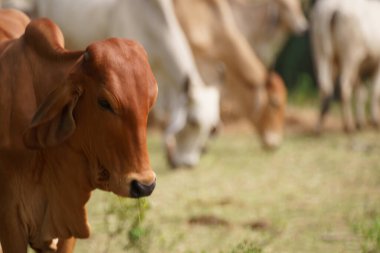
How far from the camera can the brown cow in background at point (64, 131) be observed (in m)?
3.12

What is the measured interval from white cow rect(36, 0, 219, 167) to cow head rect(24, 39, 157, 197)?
468 cm

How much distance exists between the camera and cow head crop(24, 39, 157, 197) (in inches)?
122

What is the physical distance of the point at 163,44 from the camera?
815cm

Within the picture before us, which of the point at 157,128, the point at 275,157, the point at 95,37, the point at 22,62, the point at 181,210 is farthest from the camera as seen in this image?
the point at 157,128

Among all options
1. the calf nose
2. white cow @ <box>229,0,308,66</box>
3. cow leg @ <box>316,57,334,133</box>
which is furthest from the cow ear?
white cow @ <box>229,0,308,66</box>

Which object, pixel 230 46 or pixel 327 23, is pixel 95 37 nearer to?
pixel 230 46

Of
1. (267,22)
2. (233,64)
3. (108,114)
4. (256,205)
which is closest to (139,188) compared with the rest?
(108,114)

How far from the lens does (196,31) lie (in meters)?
9.91

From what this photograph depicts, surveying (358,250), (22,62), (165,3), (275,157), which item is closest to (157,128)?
(275,157)

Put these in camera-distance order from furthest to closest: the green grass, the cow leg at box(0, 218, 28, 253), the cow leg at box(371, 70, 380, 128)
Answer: the cow leg at box(371, 70, 380, 128), the green grass, the cow leg at box(0, 218, 28, 253)

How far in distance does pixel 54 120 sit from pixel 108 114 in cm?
19

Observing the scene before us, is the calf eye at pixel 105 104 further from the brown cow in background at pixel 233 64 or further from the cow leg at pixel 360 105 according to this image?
the cow leg at pixel 360 105

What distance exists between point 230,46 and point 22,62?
6644 millimetres

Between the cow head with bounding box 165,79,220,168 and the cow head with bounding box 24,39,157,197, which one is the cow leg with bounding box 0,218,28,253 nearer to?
the cow head with bounding box 24,39,157,197
